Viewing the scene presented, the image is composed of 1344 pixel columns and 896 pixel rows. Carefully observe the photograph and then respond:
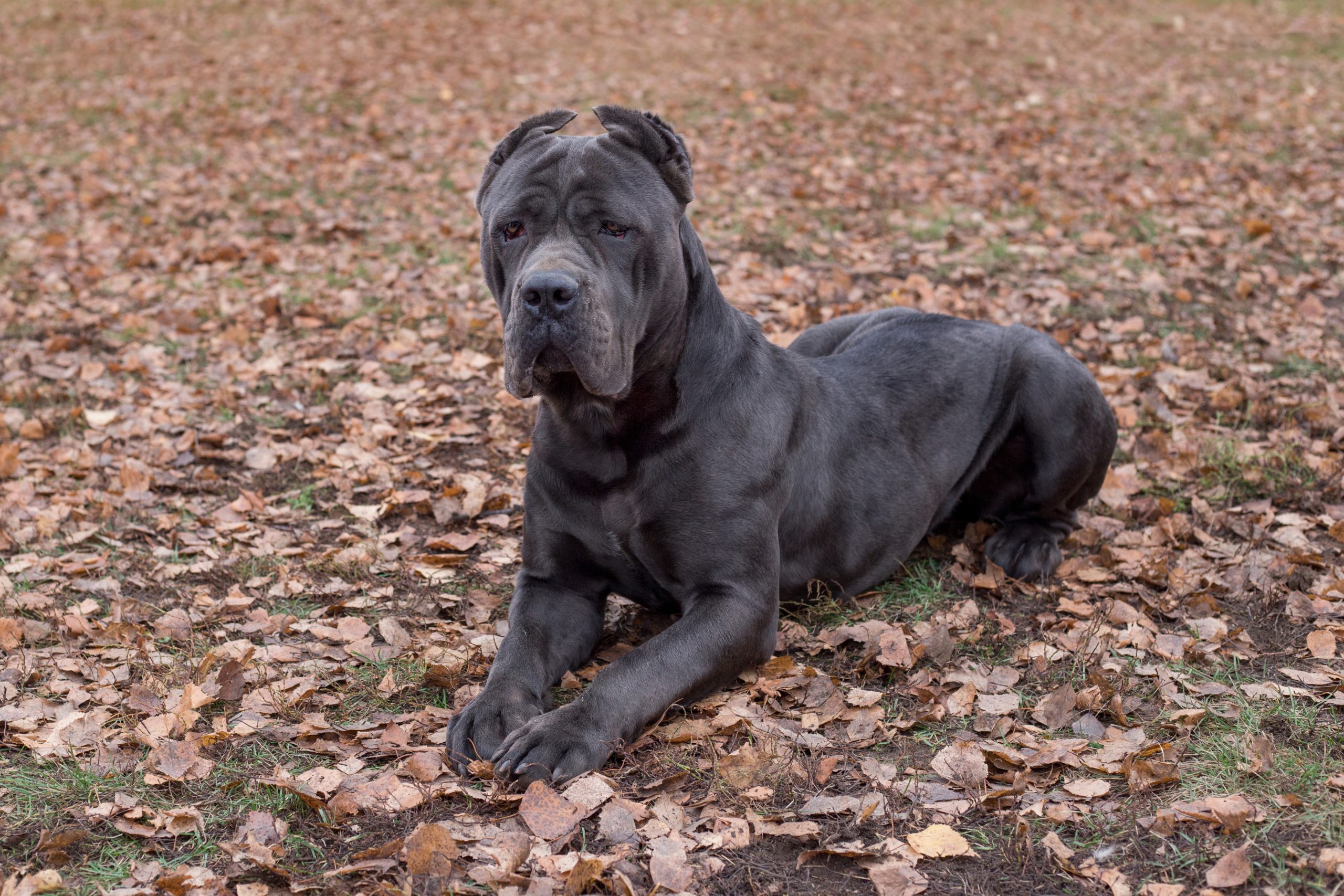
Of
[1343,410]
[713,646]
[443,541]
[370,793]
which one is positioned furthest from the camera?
[1343,410]

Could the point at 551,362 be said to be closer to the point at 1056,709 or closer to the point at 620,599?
the point at 620,599

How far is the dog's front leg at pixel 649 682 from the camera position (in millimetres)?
3008

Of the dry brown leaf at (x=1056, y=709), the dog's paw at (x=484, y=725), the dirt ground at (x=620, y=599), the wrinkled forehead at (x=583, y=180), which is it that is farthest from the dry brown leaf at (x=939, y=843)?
the wrinkled forehead at (x=583, y=180)

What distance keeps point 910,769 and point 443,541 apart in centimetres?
226

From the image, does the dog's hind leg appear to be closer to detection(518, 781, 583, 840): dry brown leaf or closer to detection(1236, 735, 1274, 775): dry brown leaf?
detection(1236, 735, 1274, 775): dry brown leaf

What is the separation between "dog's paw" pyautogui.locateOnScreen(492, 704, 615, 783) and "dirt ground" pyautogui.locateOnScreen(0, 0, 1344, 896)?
0.08 m

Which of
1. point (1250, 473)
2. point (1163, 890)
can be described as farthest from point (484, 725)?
point (1250, 473)

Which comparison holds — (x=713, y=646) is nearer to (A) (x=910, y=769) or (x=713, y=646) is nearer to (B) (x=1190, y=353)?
(A) (x=910, y=769)

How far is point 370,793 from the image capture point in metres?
2.96

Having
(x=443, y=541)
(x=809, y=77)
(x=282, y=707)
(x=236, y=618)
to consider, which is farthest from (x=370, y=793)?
(x=809, y=77)

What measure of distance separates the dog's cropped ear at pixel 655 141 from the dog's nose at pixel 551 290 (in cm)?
66

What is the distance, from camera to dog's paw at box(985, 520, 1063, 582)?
4395 mm

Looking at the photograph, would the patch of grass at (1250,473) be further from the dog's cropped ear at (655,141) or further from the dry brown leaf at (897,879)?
the dry brown leaf at (897,879)

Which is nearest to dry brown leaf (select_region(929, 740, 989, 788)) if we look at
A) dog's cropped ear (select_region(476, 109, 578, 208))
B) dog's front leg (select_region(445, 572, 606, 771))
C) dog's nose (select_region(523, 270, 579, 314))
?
dog's front leg (select_region(445, 572, 606, 771))
